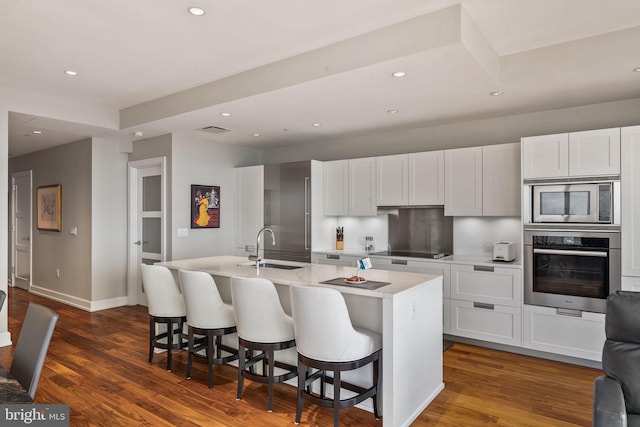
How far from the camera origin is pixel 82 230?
19.8 ft

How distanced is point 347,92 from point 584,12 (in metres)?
1.81

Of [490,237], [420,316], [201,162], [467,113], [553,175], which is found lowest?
[420,316]

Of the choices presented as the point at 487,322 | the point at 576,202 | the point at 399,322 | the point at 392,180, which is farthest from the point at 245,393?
the point at 576,202

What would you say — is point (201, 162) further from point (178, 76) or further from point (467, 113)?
point (467, 113)

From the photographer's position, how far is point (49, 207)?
678 centimetres

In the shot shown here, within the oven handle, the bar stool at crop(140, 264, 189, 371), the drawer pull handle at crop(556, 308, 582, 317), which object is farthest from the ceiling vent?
Result: the drawer pull handle at crop(556, 308, 582, 317)

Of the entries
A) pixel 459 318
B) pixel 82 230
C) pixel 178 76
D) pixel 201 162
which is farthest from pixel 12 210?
pixel 459 318

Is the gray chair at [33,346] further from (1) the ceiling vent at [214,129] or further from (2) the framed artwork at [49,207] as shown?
(2) the framed artwork at [49,207]

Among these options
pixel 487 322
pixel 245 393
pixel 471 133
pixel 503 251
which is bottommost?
pixel 245 393

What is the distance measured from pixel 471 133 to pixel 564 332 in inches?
92.3

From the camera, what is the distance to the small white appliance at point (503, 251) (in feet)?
14.1

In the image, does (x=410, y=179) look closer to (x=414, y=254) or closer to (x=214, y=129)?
(x=414, y=254)

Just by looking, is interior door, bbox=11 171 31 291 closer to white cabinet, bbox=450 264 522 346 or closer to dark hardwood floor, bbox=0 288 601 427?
dark hardwood floor, bbox=0 288 601 427

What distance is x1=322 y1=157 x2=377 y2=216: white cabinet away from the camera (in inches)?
211
